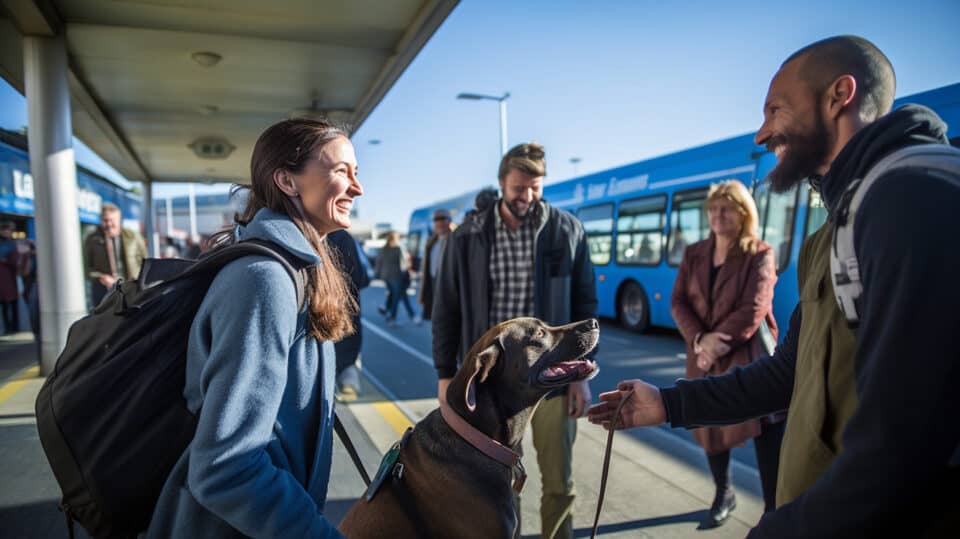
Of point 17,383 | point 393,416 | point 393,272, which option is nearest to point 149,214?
point 393,272

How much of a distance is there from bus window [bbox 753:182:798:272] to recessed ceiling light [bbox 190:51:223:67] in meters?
7.83

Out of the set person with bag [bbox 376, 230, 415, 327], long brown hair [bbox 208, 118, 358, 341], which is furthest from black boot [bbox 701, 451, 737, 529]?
person with bag [bbox 376, 230, 415, 327]

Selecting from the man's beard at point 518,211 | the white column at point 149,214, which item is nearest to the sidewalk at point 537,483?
the man's beard at point 518,211

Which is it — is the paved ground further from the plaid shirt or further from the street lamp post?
the street lamp post

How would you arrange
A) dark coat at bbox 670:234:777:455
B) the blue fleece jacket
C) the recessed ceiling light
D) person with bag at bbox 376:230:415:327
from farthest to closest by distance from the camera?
person with bag at bbox 376:230:415:327, the recessed ceiling light, dark coat at bbox 670:234:777:455, the blue fleece jacket

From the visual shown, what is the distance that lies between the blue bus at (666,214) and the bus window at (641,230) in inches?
0.8

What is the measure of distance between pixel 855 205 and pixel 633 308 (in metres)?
11.1

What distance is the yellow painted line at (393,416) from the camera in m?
5.03

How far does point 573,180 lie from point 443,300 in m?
11.7

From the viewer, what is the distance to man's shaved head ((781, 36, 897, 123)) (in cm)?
134

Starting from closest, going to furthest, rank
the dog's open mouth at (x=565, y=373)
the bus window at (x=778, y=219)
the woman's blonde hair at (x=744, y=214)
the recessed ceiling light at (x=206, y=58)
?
the dog's open mouth at (x=565, y=373) < the woman's blonde hair at (x=744, y=214) < the recessed ceiling light at (x=206, y=58) < the bus window at (x=778, y=219)

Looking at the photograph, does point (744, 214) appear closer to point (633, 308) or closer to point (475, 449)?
point (475, 449)

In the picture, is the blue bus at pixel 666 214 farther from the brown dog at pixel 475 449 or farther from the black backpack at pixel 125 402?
the black backpack at pixel 125 402

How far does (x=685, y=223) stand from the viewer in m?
10.5
